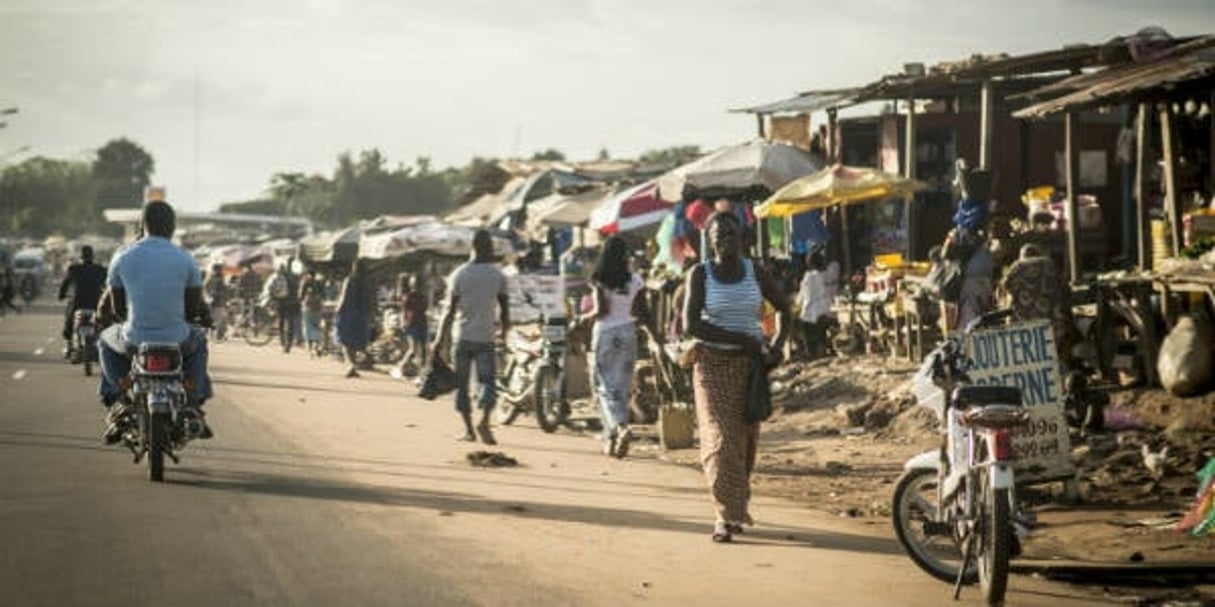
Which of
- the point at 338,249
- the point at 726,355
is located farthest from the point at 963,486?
the point at 338,249

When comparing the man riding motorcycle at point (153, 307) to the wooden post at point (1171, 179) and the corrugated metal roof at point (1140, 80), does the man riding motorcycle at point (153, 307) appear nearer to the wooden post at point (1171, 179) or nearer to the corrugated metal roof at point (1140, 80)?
the corrugated metal roof at point (1140, 80)

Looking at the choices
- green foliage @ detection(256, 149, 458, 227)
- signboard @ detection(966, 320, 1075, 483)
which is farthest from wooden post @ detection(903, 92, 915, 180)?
green foliage @ detection(256, 149, 458, 227)

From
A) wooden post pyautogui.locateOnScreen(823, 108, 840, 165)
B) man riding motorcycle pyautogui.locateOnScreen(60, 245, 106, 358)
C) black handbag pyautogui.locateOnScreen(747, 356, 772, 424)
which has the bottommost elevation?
black handbag pyautogui.locateOnScreen(747, 356, 772, 424)

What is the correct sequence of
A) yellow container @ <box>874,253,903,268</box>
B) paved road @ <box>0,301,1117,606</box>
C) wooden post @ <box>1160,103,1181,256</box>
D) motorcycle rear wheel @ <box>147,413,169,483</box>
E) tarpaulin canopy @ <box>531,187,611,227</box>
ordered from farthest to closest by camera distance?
1. tarpaulin canopy @ <box>531,187,611,227</box>
2. yellow container @ <box>874,253,903,268</box>
3. wooden post @ <box>1160,103,1181,256</box>
4. motorcycle rear wheel @ <box>147,413,169,483</box>
5. paved road @ <box>0,301,1117,606</box>

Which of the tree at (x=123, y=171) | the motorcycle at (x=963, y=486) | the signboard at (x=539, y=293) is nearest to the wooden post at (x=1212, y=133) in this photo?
the motorcycle at (x=963, y=486)

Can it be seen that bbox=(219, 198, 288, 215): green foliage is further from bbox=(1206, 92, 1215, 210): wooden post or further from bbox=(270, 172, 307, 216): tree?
bbox=(1206, 92, 1215, 210): wooden post

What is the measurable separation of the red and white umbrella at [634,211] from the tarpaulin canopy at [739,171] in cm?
182

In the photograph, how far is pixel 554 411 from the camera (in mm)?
17422

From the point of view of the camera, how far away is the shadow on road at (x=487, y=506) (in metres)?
9.72

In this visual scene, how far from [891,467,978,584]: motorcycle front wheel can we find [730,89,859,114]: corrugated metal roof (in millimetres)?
15176

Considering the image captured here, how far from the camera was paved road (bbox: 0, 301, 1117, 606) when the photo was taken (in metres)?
7.71

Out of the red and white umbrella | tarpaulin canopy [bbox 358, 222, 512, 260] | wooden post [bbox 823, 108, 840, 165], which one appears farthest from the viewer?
tarpaulin canopy [bbox 358, 222, 512, 260]

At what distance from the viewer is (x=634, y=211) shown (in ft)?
82.5

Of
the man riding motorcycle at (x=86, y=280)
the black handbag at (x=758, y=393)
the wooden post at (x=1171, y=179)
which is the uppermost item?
the wooden post at (x=1171, y=179)
